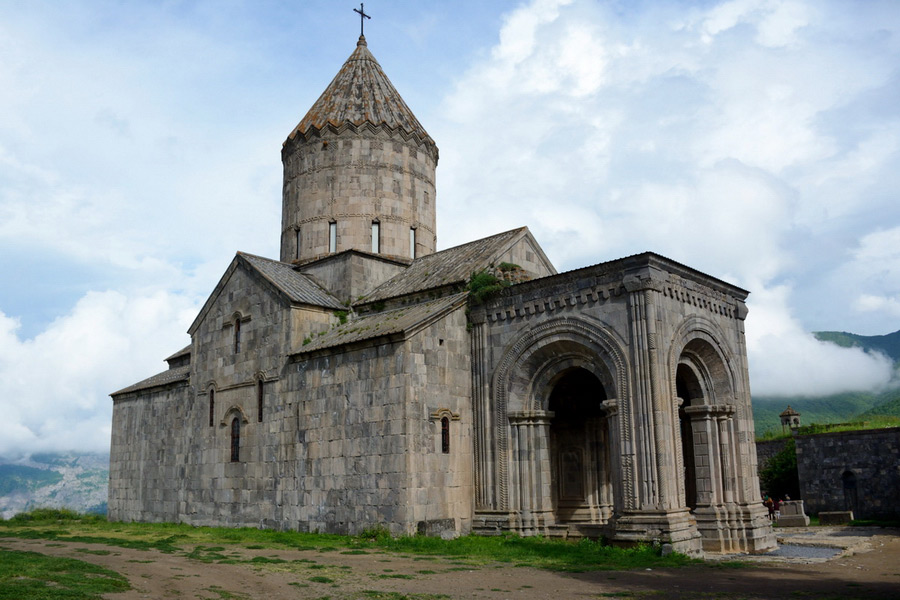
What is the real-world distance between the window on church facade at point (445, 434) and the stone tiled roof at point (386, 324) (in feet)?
8.04

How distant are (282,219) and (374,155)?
4.22 metres

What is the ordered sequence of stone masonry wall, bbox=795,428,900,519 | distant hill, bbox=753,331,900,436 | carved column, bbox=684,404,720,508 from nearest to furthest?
carved column, bbox=684,404,720,508 → stone masonry wall, bbox=795,428,900,519 → distant hill, bbox=753,331,900,436

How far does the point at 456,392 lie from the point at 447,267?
4347mm

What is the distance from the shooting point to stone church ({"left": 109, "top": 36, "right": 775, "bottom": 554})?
1644cm

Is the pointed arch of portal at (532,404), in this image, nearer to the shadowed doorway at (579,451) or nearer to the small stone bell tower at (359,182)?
the shadowed doorway at (579,451)

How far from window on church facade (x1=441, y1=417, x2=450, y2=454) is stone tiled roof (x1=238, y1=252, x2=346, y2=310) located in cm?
554

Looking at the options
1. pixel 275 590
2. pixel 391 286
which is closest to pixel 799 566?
pixel 275 590

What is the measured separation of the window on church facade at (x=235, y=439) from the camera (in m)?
21.8

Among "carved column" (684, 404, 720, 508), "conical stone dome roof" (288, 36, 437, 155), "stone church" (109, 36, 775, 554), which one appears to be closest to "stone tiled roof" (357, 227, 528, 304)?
"stone church" (109, 36, 775, 554)

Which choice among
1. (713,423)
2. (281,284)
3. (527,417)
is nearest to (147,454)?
(281,284)

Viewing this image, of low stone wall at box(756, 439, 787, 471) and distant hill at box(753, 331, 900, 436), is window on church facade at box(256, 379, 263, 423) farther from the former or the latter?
distant hill at box(753, 331, 900, 436)

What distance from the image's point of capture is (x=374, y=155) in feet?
81.2

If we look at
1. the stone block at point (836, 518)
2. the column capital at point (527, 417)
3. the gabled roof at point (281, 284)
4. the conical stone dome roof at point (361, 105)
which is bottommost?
the stone block at point (836, 518)

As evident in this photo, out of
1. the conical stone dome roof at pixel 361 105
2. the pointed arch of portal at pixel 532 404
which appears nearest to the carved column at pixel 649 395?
the pointed arch of portal at pixel 532 404
